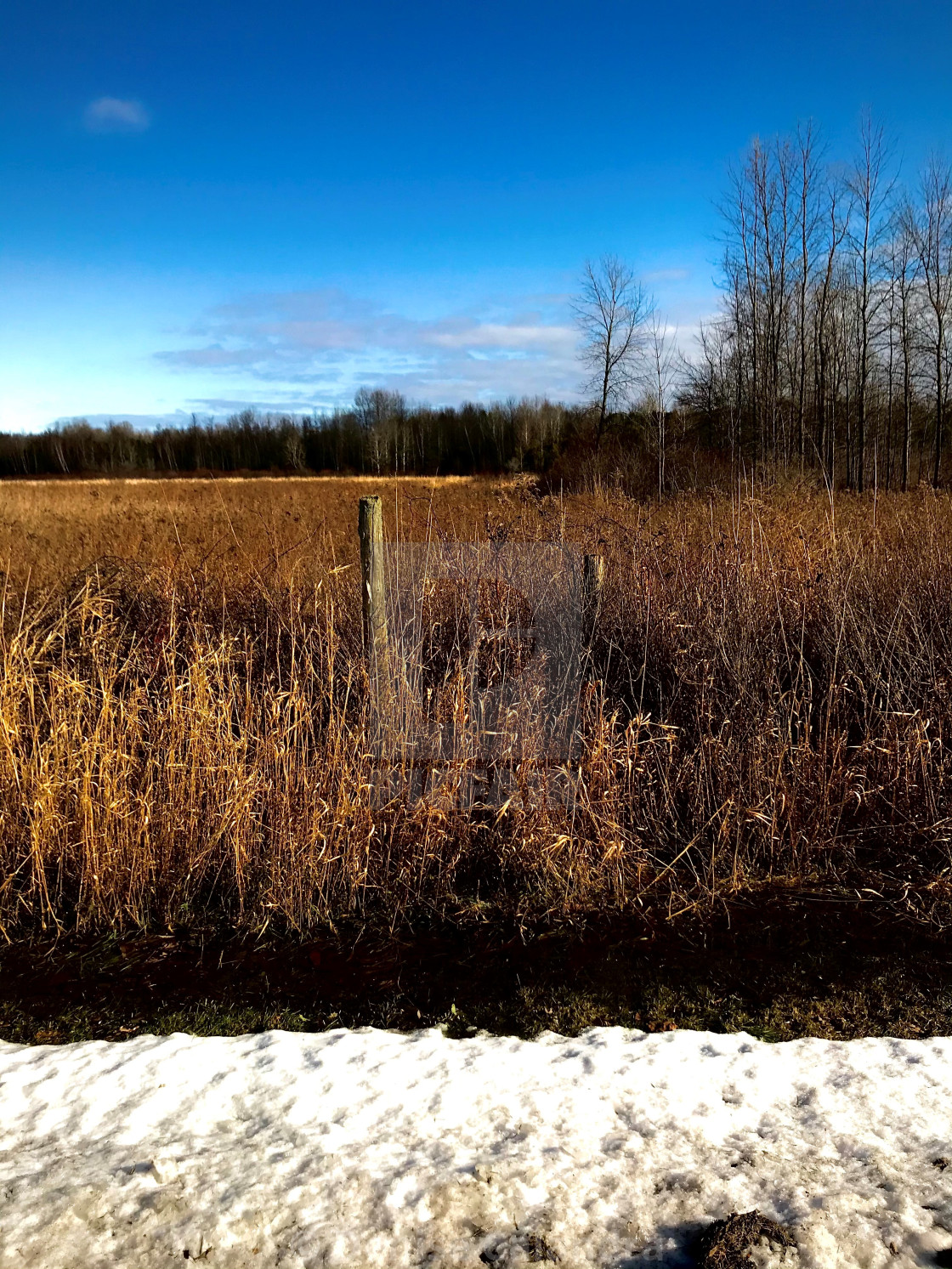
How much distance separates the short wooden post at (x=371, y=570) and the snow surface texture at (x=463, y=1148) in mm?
2398

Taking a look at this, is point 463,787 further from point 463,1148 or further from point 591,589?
point 591,589

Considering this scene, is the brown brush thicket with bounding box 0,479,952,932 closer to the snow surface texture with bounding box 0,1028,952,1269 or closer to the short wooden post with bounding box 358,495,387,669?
the short wooden post with bounding box 358,495,387,669

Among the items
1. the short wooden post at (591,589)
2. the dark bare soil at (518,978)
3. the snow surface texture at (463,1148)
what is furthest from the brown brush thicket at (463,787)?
the snow surface texture at (463,1148)

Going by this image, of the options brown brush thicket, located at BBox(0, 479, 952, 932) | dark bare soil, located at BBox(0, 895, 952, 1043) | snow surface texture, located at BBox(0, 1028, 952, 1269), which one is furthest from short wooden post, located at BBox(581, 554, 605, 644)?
snow surface texture, located at BBox(0, 1028, 952, 1269)

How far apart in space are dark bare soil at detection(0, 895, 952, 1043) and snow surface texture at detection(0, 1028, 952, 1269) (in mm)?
218

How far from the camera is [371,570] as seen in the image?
15.7 ft

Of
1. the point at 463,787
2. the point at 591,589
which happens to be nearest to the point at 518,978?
the point at 463,787

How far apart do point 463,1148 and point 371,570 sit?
3.22m

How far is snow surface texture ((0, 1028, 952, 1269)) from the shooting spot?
5.83 feet

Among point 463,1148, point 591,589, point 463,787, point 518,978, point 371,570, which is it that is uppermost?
point 371,570

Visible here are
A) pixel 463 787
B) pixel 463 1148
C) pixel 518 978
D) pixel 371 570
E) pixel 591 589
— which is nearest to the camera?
pixel 463 1148

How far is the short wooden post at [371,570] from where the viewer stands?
15.5 ft

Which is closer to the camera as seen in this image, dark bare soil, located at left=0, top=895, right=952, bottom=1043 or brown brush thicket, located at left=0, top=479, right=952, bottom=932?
dark bare soil, located at left=0, top=895, right=952, bottom=1043

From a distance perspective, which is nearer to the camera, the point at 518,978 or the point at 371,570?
the point at 518,978
